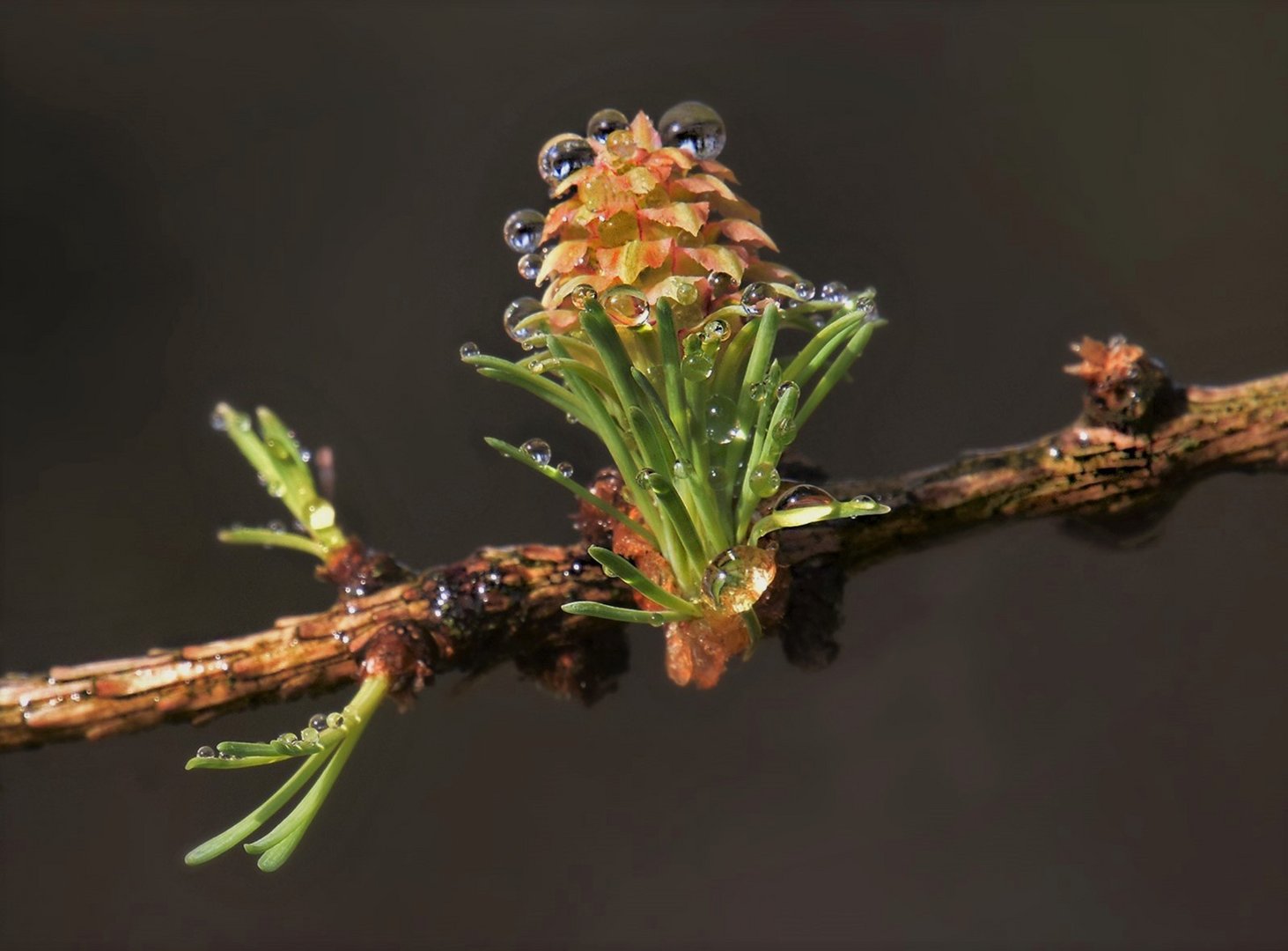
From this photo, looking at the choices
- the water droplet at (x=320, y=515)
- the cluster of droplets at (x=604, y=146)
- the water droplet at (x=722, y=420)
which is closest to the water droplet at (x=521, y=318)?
the cluster of droplets at (x=604, y=146)

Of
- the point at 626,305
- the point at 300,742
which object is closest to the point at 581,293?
the point at 626,305

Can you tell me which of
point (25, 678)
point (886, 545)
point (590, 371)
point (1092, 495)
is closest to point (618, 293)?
point (590, 371)

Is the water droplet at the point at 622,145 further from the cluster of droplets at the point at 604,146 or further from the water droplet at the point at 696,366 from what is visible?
the water droplet at the point at 696,366

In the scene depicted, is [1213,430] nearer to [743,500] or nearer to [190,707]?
[743,500]

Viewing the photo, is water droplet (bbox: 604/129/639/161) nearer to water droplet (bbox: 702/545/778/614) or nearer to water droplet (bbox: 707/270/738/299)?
water droplet (bbox: 707/270/738/299)

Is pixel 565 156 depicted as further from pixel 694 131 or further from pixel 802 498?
pixel 802 498
